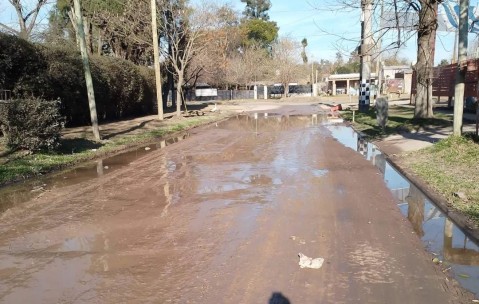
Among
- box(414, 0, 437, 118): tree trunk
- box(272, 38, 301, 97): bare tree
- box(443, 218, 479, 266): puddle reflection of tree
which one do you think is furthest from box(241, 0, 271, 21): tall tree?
box(443, 218, 479, 266): puddle reflection of tree

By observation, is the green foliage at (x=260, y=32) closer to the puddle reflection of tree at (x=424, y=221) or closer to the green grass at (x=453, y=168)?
the green grass at (x=453, y=168)

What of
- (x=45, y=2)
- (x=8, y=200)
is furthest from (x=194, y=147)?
(x=45, y=2)

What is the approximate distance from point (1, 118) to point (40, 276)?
27.0 ft

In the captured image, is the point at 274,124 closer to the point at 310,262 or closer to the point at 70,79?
the point at 70,79

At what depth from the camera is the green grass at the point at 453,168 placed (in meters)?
6.73

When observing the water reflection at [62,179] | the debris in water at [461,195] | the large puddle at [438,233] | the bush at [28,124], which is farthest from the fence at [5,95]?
the debris in water at [461,195]

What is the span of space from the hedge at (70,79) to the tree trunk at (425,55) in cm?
1249

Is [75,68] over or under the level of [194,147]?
over

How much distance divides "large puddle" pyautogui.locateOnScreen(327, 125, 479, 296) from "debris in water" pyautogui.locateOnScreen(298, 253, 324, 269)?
1350 mm

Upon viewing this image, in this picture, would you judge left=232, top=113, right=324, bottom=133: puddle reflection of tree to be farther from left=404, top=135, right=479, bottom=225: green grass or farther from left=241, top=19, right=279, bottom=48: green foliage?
left=241, top=19, right=279, bottom=48: green foliage

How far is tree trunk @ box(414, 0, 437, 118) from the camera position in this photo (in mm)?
14516

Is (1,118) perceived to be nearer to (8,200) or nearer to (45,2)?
(8,200)

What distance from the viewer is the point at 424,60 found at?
16953 mm

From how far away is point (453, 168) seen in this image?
354 inches
